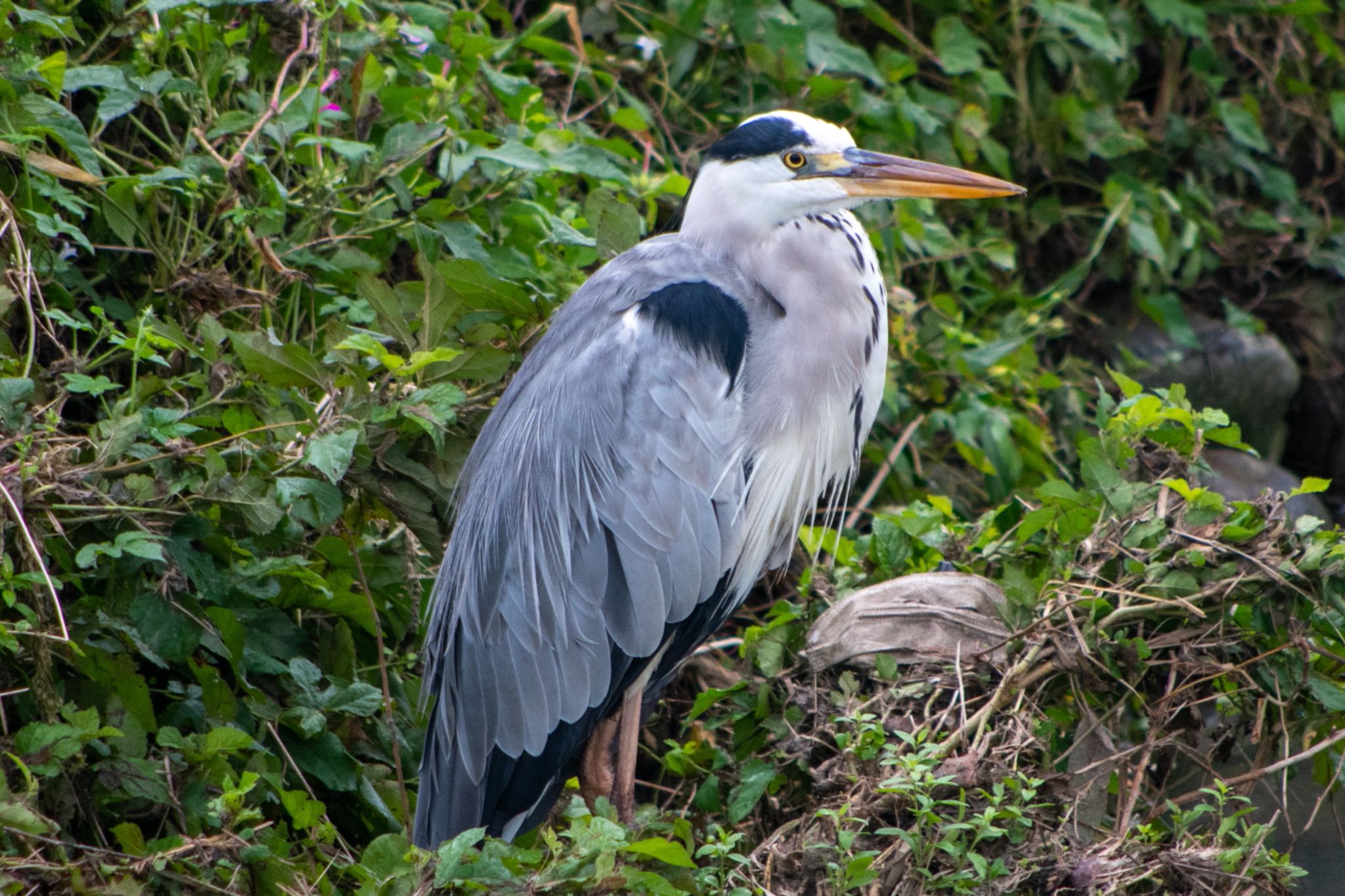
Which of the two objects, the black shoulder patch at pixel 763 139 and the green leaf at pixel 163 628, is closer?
the green leaf at pixel 163 628

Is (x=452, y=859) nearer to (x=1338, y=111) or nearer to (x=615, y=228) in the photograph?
(x=615, y=228)

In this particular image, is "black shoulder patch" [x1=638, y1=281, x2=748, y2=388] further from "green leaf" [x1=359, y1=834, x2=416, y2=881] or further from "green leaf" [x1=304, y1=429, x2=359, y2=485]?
"green leaf" [x1=359, y1=834, x2=416, y2=881]

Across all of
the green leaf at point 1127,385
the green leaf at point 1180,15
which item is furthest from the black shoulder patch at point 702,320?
the green leaf at point 1180,15

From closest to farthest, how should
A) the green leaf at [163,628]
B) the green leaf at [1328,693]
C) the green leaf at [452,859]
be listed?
1. the green leaf at [452,859]
2. the green leaf at [1328,693]
3. the green leaf at [163,628]

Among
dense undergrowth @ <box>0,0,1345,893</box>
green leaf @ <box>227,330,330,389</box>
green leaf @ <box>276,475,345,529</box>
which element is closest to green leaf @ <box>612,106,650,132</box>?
dense undergrowth @ <box>0,0,1345,893</box>

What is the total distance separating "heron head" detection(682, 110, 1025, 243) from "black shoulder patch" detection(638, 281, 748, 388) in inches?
7.2

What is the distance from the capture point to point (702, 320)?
234 centimetres

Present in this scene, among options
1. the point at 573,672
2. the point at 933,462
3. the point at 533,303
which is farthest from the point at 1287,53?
the point at 573,672

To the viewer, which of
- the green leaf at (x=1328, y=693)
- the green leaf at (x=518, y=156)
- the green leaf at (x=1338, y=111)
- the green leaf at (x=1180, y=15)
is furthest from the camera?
the green leaf at (x=1338, y=111)

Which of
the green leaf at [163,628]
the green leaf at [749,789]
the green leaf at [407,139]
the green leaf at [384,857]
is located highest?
the green leaf at [407,139]

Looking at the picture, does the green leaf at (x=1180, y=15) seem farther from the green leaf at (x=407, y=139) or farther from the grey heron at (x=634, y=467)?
the green leaf at (x=407, y=139)

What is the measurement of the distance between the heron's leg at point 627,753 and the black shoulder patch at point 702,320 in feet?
2.00

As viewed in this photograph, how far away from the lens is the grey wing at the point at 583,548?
2307 mm

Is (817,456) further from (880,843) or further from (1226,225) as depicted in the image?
(1226,225)
